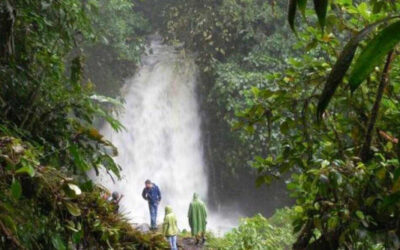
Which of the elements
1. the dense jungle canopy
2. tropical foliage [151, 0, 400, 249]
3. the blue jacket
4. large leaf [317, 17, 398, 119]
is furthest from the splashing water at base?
large leaf [317, 17, 398, 119]

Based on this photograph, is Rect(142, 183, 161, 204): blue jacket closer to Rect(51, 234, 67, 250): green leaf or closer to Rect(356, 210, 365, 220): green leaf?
Rect(51, 234, 67, 250): green leaf

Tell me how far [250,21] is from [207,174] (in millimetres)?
4916

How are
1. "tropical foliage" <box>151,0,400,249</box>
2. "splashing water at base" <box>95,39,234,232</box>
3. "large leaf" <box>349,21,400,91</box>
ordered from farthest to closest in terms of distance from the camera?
"splashing water at base" <box>95,39,234,232</box>
"tropical foliage" <box>151,0,400,249</box>
"large leaf" <box>349,21,400,91</box>

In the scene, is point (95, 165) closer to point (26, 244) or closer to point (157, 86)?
point (26, 244)

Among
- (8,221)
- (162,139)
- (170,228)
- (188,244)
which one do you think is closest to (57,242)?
(8,221)

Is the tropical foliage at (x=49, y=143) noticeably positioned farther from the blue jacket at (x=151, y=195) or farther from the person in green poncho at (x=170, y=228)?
the blue jacket at (x=151, y=195)

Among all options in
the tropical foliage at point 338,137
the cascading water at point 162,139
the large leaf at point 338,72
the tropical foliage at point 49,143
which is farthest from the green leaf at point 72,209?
the cascading water at point 162,139

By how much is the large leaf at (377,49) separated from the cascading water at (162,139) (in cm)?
1345

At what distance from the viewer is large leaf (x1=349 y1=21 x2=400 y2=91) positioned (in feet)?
2.18

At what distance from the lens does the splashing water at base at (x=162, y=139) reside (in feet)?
47.3

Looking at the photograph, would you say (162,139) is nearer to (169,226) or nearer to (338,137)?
(169,226)

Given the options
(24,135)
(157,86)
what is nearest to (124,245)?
(24,135)

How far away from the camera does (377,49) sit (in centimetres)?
67

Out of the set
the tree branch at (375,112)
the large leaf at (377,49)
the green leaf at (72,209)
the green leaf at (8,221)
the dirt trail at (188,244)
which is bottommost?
the large leaf at (377,49)
